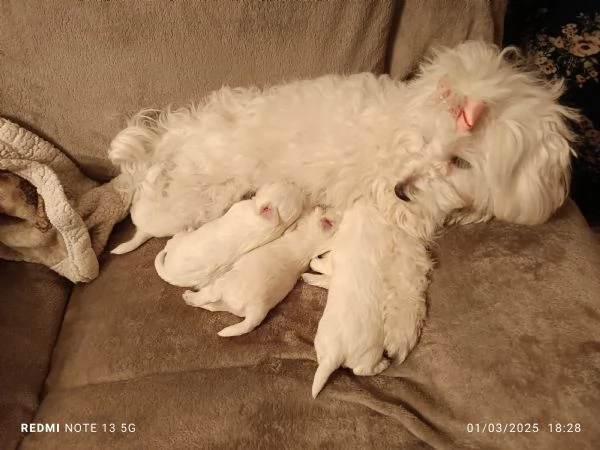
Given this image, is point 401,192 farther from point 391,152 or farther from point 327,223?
point 327,223

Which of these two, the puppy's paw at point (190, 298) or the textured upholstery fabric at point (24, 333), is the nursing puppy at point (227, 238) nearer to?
the puppy's paw at point (190, 298)

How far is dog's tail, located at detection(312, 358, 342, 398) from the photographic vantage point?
1147 mm

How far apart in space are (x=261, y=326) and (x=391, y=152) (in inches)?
23.6

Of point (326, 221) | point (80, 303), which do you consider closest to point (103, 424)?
point (80, 303)

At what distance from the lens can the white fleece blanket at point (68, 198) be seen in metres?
1.37

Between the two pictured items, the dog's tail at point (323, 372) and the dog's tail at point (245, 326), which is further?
the dog's tail at point (245, 326)

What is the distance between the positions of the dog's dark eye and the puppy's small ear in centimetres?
37

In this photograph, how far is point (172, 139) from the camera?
1491 mm

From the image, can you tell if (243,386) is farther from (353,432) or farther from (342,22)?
(342,22)

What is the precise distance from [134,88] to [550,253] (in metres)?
1.19

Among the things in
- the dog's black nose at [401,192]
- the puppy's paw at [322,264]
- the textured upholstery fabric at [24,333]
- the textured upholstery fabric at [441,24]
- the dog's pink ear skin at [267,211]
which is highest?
the textured upholstery fabric at [441,24]

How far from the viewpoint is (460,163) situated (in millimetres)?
1350

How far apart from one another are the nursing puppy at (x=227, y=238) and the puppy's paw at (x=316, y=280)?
15 centimetres

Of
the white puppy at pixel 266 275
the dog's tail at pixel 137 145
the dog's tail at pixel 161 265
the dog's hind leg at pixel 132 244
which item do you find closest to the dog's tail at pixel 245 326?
the white puppy at pixel 266 275
